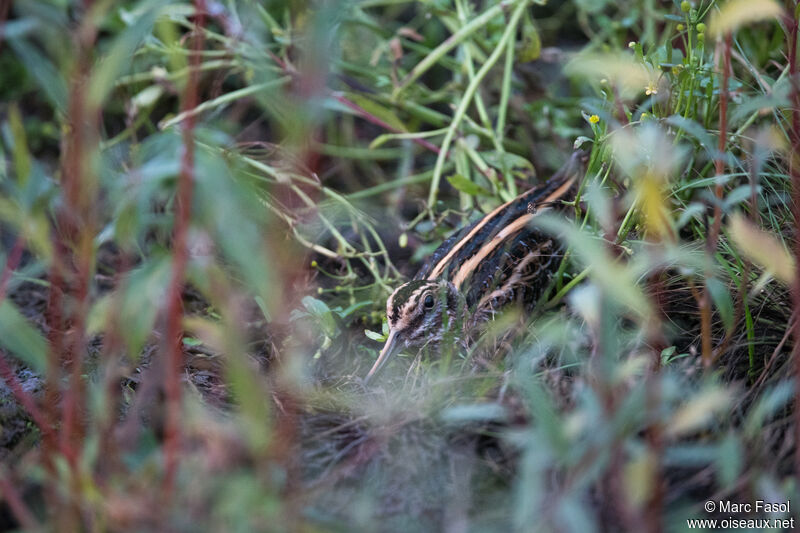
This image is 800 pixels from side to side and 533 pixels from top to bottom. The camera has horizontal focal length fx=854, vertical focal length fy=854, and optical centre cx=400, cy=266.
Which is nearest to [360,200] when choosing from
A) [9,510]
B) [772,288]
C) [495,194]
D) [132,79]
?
[495,194]

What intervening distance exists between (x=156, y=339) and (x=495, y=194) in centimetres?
118

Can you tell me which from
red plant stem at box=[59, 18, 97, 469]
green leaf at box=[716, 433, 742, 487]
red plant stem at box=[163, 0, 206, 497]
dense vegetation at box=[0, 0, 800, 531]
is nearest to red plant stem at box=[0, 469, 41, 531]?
dense vegetation at box=[0, 0, 800, 531]

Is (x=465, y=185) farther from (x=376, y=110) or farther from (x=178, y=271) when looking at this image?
(x=178, y=271)

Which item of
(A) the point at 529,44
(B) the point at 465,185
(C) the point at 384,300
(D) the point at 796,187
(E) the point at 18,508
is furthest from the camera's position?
(A) the point at 529,44

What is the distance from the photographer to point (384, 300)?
8.66 ft

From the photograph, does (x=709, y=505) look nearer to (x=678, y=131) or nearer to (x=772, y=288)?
(x=772, y=288)

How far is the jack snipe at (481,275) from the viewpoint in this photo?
2326 mm

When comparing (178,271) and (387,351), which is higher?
(178,271)

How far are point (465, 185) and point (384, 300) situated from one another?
1.51ft

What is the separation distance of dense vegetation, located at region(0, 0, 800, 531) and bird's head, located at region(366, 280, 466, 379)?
0.08 m

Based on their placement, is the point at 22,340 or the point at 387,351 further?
the point at 387,351

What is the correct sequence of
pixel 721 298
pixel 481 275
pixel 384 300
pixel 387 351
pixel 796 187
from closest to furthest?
pixel 721 298 < pixel 796 187 < pixel 387 351 < pixel 481 275 < pixel 384 300

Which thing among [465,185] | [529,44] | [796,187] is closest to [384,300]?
[465,185]

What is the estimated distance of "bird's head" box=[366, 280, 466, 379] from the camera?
7.52 ft
